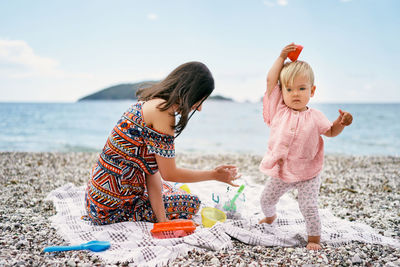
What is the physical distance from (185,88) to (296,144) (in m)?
1.22

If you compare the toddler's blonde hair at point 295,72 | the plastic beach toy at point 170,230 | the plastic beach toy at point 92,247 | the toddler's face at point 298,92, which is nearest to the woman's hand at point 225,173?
the plastic beach toy at point 170,230

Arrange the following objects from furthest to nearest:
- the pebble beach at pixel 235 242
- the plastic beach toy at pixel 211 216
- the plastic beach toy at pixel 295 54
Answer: the plastic beach toy at pixel 211 216
the plastic beach toy at pixel 295 54
the pebble beach at pixel 235 242

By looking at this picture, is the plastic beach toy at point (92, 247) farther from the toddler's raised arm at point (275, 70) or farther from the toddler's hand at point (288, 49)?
the toddler's hand at point (288, 49)

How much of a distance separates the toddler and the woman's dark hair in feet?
2.47

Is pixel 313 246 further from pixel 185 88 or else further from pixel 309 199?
pixel 185 88

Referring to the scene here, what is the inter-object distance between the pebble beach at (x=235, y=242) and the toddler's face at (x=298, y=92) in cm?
139

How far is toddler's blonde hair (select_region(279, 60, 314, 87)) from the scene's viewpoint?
2758 mm

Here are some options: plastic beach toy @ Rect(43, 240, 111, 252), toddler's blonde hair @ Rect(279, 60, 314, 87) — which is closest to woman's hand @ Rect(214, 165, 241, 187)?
toddler's blonde hair @ Rect(279, 60, 314, 87)

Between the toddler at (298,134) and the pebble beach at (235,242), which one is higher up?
the toddler at (298,134)

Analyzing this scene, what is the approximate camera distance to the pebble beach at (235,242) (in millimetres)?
2436

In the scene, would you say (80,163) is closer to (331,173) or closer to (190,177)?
(190,177)

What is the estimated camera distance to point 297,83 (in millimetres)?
2773

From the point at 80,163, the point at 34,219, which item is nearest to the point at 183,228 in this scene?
the point at 34,219

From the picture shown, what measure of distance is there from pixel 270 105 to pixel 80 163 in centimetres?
527
